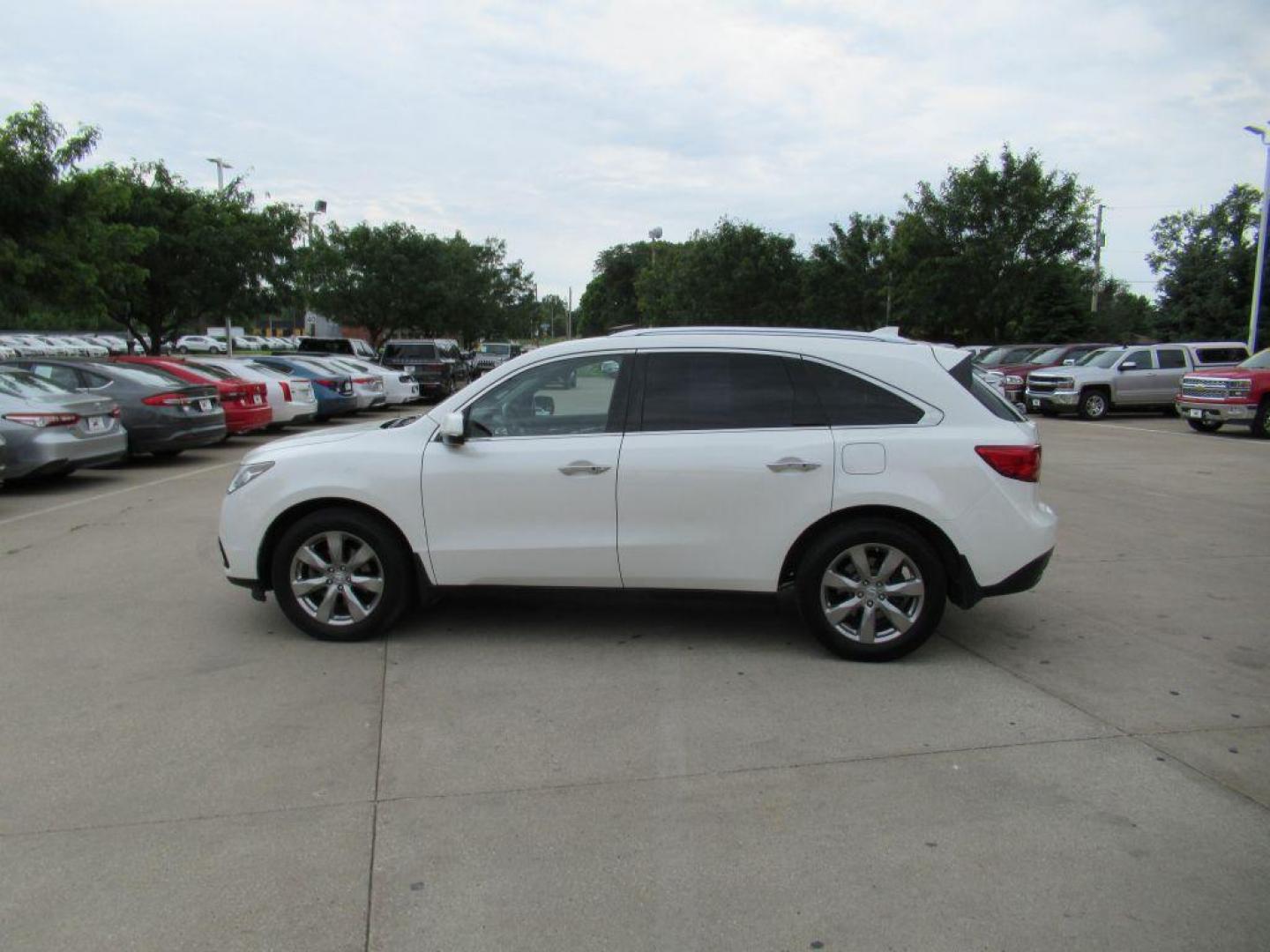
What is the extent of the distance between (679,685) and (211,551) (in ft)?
16.2

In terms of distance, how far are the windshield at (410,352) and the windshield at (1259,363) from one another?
812 inches

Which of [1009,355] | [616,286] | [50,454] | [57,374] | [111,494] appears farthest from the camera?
[616,286]

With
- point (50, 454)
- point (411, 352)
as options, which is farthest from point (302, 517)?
point (411, 352)

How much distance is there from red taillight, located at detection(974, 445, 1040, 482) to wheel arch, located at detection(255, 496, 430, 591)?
10.1 feet

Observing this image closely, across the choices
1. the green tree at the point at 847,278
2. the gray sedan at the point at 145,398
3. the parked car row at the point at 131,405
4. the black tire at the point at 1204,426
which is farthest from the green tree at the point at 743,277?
the gray sedan at the point at 145,398

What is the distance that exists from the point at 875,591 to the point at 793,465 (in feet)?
2.59

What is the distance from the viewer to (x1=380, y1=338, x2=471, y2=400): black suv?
29891 millimetres

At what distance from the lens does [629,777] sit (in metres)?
4.12

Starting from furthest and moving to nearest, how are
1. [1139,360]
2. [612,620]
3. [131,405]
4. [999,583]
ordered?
[1139,360] < [131,405] < [612,620] < [999,583]

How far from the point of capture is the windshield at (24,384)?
1182cm

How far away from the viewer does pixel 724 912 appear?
10.4ft

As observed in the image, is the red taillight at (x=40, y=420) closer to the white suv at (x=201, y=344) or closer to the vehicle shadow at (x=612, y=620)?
the vehicle shadow at (x=612, y=620)

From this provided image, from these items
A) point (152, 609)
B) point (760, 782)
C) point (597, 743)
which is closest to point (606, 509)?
point (597, 743)

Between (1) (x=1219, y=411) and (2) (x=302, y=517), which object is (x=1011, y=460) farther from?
(1) (x=1219, y=411)
